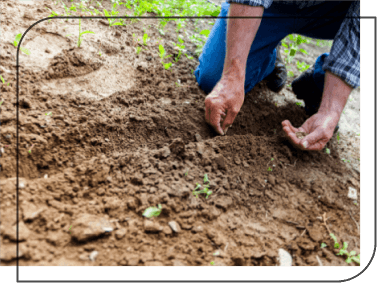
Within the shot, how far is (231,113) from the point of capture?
1.42 meters

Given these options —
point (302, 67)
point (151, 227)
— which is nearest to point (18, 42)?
point (151, 227)

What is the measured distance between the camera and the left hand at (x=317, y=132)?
146 cm

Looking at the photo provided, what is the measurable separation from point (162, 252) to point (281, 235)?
20.9 inches

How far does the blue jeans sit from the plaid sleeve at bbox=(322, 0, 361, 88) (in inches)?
7.8

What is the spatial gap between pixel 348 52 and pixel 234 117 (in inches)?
34.4

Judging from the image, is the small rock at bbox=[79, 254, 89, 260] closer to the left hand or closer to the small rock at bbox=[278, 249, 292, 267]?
the small rock at bbox=[278, 249, 292, 267]

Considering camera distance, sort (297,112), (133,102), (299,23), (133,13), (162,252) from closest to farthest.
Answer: (162,252), (133,102), (299,23), (297,112), (133,13)

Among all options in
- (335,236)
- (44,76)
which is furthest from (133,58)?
(335,236)

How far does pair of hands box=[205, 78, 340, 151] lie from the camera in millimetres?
1387

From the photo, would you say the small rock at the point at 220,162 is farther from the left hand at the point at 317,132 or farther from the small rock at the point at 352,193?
the small rock at the point at 352,193

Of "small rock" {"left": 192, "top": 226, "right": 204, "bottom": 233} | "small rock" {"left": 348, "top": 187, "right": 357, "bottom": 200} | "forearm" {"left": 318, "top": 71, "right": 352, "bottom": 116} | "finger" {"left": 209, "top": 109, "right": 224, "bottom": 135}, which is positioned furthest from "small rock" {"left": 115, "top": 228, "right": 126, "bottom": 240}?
"forearm" {"left": 318, "top": 71, "right": 352, "bottom": 116}

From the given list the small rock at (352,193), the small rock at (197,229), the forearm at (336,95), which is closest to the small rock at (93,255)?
the small rock at (197,229)

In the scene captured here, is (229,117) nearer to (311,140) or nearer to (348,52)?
(311,140)

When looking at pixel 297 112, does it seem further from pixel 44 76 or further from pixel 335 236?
pixel 44 76
